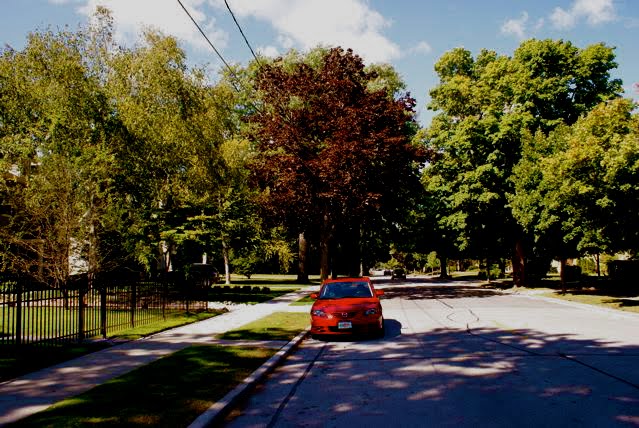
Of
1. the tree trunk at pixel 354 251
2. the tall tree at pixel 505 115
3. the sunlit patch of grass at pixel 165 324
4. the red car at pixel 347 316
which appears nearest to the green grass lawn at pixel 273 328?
the red car at pixel 347 316

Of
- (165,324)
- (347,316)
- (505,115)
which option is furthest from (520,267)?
(165,324)

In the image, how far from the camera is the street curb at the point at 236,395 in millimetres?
5395

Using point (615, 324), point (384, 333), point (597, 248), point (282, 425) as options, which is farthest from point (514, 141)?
point (282, 425)

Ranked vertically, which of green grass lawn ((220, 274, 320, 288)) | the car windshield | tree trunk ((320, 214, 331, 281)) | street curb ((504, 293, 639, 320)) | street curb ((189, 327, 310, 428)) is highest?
tree trunk ((320, 214, 331, 281))

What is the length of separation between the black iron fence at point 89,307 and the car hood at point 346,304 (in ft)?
17.3

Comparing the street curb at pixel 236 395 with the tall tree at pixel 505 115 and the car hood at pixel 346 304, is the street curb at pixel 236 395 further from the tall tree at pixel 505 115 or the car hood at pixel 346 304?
the tall tree at pixel 505 115

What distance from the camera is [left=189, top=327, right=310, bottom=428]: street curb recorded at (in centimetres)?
539

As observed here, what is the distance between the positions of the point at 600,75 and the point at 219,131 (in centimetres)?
2409

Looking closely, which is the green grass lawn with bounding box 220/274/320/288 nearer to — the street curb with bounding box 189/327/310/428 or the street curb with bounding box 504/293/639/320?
the street curb with bounding box 504/293/639/320

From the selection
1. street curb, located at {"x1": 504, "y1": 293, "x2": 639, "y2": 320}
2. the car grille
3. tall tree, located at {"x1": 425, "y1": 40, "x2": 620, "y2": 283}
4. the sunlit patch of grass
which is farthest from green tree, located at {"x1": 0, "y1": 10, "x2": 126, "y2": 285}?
tall tree, located at {"x1": 425, "y1": 40, "x2": 620, "y2": 283}

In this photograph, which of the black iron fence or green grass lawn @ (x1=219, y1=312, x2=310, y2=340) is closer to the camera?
the black iron fence

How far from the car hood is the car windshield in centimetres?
41

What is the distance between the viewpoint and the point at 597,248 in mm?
23359

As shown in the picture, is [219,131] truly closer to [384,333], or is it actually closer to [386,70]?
[386,70]
